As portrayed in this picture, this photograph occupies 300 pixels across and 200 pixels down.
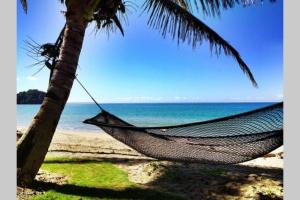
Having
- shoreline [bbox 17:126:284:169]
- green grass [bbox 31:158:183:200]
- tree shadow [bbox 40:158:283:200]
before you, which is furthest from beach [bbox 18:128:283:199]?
shoreline [bbox 17:126:284:169]

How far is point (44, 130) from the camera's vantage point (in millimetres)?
2789

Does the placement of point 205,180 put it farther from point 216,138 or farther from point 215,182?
point 216,138

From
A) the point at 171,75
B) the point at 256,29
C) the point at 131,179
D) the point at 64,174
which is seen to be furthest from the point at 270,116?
the point at 171,75

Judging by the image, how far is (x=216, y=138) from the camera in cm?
285

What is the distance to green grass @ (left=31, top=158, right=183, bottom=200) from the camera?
2.70 m

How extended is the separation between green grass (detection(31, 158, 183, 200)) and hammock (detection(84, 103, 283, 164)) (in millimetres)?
408

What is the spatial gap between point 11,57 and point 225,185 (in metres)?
2.18

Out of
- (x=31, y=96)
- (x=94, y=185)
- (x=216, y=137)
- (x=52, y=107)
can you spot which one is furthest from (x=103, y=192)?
(x=31, y=96)

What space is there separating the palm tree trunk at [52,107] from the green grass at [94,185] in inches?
10.0

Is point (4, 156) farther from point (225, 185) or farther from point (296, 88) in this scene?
point (296, 88)

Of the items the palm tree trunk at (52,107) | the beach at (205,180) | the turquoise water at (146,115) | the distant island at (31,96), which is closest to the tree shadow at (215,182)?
the beach at (205,180)

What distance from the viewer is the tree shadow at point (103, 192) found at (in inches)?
107

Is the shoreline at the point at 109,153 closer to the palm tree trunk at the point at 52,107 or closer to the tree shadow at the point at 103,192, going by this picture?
the tree shadow at the point at 103,192

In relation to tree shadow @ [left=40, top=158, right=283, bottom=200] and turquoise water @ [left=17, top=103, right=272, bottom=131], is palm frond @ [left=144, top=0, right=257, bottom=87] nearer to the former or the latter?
tree shadow @ [left=40, top=158, right=283, bottom=200]
